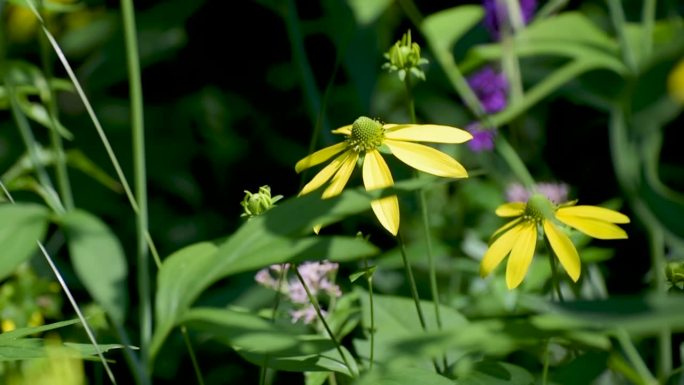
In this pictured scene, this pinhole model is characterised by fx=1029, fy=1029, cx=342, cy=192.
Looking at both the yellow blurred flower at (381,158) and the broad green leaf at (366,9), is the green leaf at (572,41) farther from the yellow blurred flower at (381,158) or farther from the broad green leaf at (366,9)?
the broad green leaf at (366,9)

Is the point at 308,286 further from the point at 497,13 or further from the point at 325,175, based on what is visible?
the point at 497,13

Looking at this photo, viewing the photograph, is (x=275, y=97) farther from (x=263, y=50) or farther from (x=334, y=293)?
(x=334, y=293)

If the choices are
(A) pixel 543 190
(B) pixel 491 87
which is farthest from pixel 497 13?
(A) pixel 543 190

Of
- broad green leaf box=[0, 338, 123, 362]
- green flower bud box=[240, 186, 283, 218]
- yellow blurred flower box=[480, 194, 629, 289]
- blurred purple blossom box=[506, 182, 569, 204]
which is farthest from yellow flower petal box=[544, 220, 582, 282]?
blurred purple blossom box=[506, 182, 569, 204]

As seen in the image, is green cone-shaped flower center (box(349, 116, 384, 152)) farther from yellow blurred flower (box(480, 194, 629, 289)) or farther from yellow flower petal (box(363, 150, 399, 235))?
yellow blurred flower (box(480, 194, 629, 289))

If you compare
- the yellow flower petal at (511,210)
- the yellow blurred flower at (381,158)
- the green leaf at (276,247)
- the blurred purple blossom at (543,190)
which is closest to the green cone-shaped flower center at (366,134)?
the yellow blurred flower at (381,158)

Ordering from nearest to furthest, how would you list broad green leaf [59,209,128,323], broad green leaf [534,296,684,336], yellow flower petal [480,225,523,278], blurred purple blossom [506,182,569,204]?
broad green leaf [534,296,684,336] < broad green leaf [59,209,128,323] < yellow flower petal [480,225,523,278] < blurred purple blossom [506,182,569,204]
